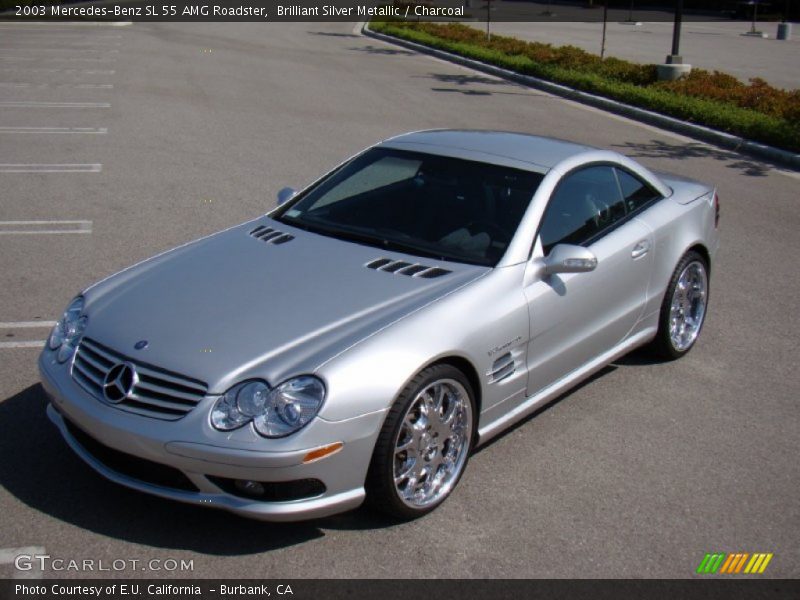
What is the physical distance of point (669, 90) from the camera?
18.1m

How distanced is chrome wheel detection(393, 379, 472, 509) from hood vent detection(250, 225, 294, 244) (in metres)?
1.44

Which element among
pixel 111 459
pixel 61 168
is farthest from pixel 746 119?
pixel 111 459

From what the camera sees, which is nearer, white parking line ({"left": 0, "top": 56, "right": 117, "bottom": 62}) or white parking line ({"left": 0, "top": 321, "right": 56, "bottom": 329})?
white parking line ({"left": 0, "top": 321, "right": 56, "bottom": 329})

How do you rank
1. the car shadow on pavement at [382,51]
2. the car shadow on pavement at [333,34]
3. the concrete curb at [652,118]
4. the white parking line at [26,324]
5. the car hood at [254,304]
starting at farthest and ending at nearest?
1. the car shadow on pavement at [333,34]
2. the car shadow on pavement at [382,51]
3. the concrete curb at [652,118]
4. the white parking line at [26,324]
5. the car hood at [254,304]

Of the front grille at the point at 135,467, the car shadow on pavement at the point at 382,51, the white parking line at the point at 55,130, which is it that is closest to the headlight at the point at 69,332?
the front grille at the point at 135,467

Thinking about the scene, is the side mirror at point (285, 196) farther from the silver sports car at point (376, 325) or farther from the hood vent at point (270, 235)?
the hood vent at point (270, 235)

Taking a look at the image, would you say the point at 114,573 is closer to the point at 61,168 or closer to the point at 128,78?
the point at 61,168

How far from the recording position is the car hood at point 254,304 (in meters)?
4.26

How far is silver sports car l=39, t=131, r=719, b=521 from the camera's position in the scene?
4.10 metres

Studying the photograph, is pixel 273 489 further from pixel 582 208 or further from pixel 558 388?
pixel 582 208

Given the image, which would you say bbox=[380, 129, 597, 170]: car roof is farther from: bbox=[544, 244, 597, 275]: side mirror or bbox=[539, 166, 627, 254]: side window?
bbox=[544, 244, 597, 275]: side mirror

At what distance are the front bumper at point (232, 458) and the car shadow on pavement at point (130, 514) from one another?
226mm

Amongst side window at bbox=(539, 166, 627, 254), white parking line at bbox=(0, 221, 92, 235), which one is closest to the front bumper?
side window at bbox=(539, 166, 627, 254)

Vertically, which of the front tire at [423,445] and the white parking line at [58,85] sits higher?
the white parking line at [58,85]
